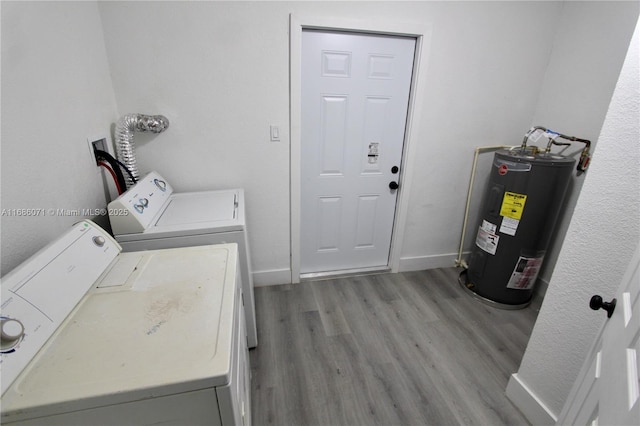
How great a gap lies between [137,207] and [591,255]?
1.92 metres

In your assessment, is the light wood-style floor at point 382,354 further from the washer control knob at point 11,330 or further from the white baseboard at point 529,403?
the washer control knob at point 11,330

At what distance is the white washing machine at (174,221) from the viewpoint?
1.32 meters

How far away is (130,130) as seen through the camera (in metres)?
1.68

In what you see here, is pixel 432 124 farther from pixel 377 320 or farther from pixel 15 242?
pixel 15 242

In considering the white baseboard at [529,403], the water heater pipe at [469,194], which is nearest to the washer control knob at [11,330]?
the white baseboard at [529,403]

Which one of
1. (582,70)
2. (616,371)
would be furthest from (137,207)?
(582,70)

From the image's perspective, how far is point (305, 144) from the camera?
213 centimetres

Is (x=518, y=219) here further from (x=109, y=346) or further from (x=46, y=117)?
(x=46, y=117)

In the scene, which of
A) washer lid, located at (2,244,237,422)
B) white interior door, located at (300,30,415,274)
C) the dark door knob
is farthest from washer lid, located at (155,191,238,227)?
the dark door knob

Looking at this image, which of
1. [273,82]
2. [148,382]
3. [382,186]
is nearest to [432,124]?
[382,186]

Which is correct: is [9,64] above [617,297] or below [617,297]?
above

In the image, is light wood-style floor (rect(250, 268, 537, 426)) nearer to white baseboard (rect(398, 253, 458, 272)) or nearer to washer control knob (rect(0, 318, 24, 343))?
white baseboard (rect(398, 253, 458, 272))

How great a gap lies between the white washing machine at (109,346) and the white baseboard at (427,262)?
6.40 ft

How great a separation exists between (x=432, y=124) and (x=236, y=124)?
1441 mm
